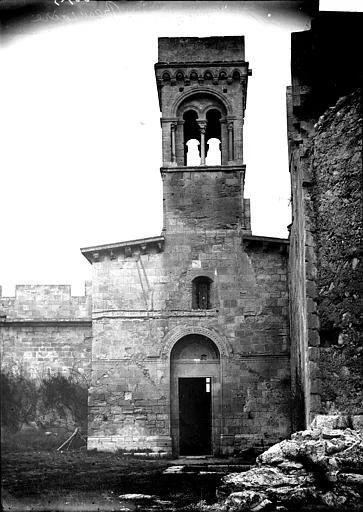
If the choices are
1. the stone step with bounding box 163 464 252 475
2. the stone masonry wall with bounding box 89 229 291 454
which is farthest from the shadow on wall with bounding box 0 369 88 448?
the stone step with bounding box 163 464 252 475

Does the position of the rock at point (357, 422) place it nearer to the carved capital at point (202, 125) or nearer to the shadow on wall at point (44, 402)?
the shadow on wall at point (44, 402)

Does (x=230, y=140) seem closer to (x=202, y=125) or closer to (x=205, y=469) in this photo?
(x=202, y=125)

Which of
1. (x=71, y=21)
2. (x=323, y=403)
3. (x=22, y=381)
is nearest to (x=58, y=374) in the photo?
(x=22, y=381)

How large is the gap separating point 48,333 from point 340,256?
11428mm

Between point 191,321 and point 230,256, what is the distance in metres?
2.13

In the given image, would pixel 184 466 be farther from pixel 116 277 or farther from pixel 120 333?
pixel 116 277

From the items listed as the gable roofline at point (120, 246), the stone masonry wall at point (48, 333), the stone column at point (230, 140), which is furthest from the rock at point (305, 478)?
the stone column at point (230, 140)

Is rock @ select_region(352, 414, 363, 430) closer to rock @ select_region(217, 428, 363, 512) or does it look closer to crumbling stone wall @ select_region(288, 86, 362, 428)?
crumbling stone wall @ select_region(288, 86, 362, 428)

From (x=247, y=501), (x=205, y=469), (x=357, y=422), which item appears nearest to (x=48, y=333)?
(x=205, y=469)

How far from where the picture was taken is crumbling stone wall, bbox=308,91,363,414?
11.6 meters

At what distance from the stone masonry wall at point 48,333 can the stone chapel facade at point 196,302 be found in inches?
54.4

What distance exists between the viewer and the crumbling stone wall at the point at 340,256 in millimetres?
11602

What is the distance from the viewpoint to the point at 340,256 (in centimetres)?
1199

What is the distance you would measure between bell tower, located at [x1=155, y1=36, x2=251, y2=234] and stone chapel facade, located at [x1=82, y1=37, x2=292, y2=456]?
3 centimetres
